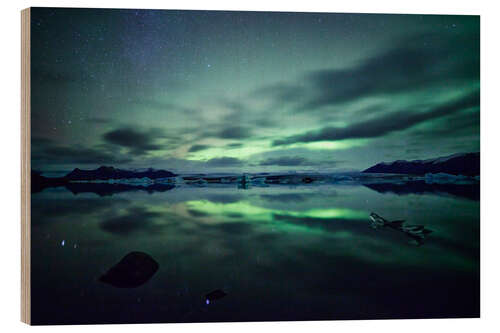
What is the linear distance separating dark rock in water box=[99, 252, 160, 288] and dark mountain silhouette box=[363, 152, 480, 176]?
194cm

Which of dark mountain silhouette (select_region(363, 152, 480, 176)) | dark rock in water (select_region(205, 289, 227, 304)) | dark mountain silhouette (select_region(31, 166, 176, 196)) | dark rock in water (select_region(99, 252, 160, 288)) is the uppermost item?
dark mountain silhouette (select_region(363, 152, 480, 176))

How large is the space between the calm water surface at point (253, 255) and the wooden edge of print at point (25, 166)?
0.17ft

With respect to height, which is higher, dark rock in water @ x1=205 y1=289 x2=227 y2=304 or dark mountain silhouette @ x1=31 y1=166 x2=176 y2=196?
dark mountain silhouette @ x1=31 y1=166 x2=176 y2=196

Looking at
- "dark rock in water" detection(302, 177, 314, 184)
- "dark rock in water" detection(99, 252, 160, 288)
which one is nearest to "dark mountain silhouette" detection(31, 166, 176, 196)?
"dark rock in water" detection(99, 252, 160, 288)

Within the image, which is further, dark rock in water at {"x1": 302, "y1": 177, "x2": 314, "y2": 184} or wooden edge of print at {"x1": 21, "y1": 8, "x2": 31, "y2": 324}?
dark rock in water at {"x1": 302, "y1": 177, "x2": 314, "y2": 184}

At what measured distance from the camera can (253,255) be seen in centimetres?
237

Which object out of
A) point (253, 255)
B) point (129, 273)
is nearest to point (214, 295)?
point (253, 255)

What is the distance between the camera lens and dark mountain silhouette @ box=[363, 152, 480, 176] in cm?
242

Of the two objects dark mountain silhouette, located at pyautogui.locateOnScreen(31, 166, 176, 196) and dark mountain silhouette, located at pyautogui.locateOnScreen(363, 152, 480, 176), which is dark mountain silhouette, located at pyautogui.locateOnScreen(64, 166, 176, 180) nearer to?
dark mountain silhouette, located at pyautogui.locateOnScreen(31, 166, 176, 196)

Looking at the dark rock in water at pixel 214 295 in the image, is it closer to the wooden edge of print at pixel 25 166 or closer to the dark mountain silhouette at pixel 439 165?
the wooden edge of print at pixel 25 166

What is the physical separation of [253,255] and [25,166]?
179cm

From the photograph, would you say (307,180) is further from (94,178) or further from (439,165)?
(94,178)

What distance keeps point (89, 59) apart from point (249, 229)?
1742 millimetres

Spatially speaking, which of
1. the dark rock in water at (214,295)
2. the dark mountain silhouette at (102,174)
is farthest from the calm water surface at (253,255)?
the dark mountain silhouette at (102,174)
